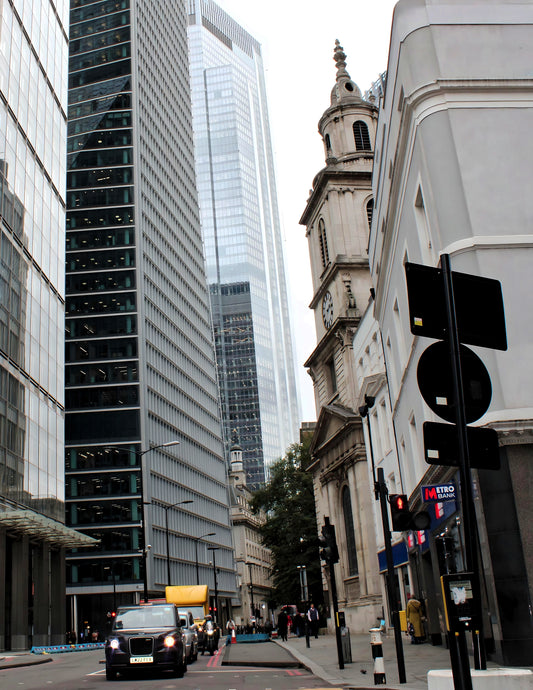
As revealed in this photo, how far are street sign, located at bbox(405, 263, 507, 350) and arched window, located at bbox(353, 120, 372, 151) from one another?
168ft

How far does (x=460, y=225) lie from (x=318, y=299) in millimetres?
39721

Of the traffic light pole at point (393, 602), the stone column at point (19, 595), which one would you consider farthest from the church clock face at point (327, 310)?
the traffic light pole at point (393, 602)

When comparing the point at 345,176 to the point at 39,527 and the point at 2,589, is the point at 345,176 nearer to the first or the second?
the point at 39,527

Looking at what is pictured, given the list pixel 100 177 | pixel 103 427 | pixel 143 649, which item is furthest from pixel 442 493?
pixel 100 177

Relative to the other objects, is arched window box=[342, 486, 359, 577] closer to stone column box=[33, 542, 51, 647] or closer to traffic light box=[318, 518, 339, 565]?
stone column box=[33, 542, 51, 647]

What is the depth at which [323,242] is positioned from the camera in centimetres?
5519

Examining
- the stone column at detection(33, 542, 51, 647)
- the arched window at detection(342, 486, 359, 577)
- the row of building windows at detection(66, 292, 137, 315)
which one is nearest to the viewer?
the stone column at detection(33, 542, 51, 647)

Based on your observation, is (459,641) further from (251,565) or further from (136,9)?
(251,565)

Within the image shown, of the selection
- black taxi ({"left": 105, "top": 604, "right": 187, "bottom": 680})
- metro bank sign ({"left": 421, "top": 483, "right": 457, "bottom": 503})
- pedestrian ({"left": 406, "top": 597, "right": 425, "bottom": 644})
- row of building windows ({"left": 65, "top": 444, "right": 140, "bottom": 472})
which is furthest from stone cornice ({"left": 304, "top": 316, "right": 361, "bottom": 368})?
black taxi ({"left": 105, "top": 604, "right": 187, "bottom": 680})

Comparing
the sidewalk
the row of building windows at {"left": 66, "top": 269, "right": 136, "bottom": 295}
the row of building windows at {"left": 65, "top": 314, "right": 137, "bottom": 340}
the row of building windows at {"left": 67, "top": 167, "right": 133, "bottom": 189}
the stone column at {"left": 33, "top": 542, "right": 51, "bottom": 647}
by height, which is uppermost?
the row of building windows at {"left": 67, "top": 167, "right": 133, "bottom": 189}

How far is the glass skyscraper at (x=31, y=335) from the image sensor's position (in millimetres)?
41688

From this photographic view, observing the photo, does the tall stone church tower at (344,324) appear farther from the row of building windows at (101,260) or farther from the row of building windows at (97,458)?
the row of building windows at (101,260)

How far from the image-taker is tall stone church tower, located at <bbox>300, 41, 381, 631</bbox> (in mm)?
44750

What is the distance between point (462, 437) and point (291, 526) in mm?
62622
